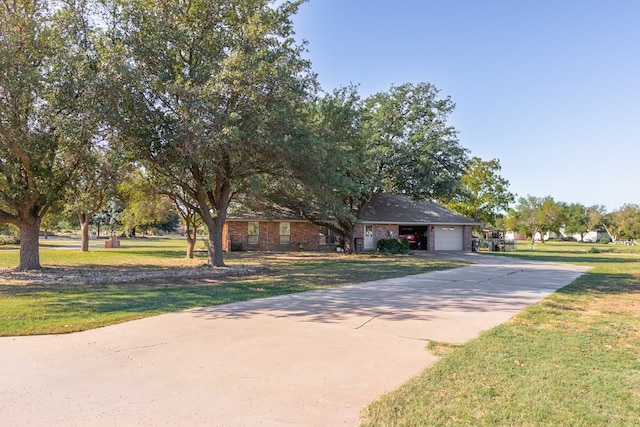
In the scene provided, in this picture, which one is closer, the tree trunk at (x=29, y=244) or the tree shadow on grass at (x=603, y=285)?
the tree shadow on grass at (x=603, y=285)

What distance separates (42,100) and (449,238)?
89.5 ft

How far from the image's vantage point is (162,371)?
473 cm

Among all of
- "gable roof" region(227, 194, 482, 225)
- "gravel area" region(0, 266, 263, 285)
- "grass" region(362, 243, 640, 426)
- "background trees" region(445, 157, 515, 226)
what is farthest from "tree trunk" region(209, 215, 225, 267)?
"background trees" region(445, 157, 515, 226)

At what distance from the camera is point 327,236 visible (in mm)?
31297

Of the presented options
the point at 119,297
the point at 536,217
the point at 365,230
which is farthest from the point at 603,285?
the point at 536,217

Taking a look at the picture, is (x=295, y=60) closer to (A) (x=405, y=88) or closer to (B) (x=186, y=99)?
(B) (x=186, y=99)

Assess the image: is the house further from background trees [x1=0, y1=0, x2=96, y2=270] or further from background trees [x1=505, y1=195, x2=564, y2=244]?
background trees [x1=505, y1=195, x2=564, y2=244]

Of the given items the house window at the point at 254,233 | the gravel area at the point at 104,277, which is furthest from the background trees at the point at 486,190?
the gravel area at the point at 104,277

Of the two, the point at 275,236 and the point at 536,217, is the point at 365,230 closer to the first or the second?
the point at 275,236

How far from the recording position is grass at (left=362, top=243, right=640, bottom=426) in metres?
3.59

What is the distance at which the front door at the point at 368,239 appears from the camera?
30906mm

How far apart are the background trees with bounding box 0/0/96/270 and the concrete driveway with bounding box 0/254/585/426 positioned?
8.22 m

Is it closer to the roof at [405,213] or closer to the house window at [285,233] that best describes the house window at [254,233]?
the house window at [285,233]

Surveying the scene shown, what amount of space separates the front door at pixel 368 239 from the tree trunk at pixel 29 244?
20.4 m
